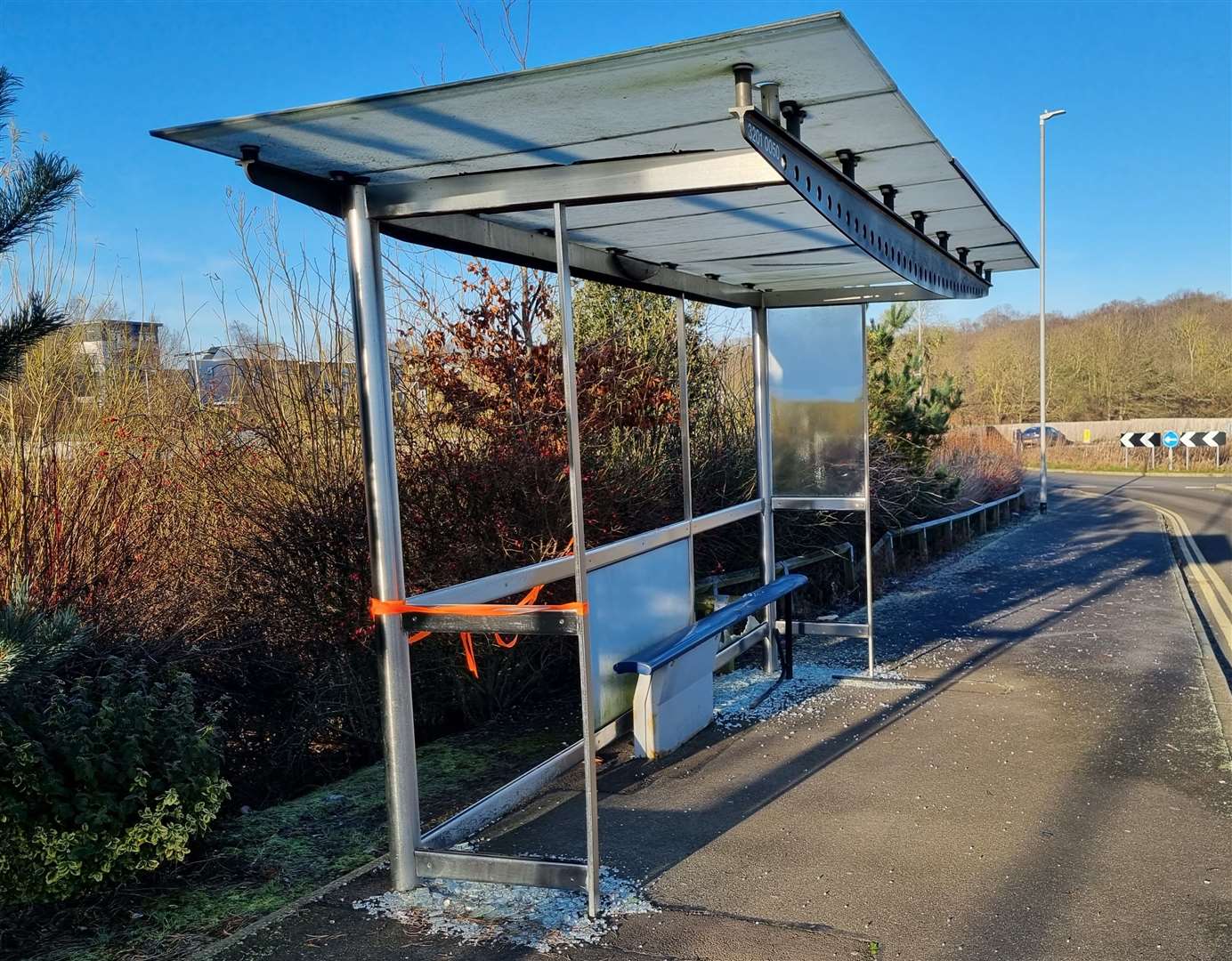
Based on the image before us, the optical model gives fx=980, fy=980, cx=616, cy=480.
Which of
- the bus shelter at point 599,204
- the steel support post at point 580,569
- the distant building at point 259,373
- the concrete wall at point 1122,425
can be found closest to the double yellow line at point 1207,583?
the bus shelter at point 599,204

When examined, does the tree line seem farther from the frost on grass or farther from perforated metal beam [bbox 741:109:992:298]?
the frost on grass

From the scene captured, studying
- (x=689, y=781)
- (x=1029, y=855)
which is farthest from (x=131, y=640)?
(x=1029, y=855)

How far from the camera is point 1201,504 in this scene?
74.8 feet

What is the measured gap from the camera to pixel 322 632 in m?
5.23

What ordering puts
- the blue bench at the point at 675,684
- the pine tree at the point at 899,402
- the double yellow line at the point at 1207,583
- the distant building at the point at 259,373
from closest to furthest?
1. the blue bench at the point at 675,684
2. the distant building at the point at 259,373
3. the double yellow line at the point at 1207,583
4. the pine tree at the point at 899,402

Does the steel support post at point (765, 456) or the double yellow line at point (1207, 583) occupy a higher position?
the steel support post at point (765, 456)

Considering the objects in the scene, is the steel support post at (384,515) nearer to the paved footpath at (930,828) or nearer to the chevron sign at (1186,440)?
the paved footpath at (930,828)

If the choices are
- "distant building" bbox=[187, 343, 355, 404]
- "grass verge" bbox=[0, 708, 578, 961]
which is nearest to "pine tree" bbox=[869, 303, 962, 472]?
"distant building" bbox=[187, 343, 355, 404]

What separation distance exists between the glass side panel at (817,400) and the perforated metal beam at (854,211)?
1160 millimetres

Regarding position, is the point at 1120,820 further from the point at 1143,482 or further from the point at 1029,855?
the point at 1143,482

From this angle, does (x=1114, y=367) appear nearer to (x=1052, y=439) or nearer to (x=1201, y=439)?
(x=1052, y=439)

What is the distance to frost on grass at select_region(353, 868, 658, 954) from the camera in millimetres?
3244

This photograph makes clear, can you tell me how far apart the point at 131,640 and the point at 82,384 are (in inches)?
81.3

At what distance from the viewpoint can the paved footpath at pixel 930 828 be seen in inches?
126
